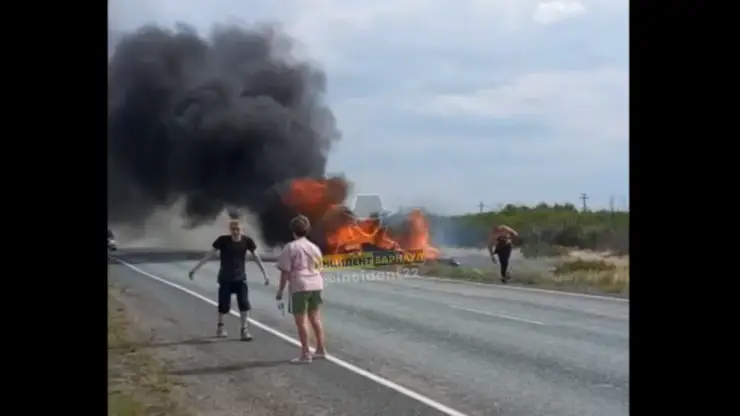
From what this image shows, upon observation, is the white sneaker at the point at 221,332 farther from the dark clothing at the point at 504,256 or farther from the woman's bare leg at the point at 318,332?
the dark clothing at the point at 504,256

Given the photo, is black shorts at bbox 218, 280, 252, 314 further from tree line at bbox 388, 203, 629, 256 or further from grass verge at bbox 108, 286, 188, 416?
tree line at bbox 388, 203, 629, 256

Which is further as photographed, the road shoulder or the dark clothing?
the dark clothing

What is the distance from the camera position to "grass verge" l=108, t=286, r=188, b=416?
61.7 inches

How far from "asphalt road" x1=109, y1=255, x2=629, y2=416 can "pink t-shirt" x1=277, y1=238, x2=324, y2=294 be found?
1.3 inches

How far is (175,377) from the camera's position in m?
1.61

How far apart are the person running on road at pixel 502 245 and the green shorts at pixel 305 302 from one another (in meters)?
0.41

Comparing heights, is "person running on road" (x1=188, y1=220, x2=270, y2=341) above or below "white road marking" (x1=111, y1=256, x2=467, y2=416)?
above

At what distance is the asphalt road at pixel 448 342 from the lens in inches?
64.8

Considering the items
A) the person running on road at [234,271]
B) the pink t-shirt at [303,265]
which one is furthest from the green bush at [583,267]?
the person running on road at [234,271]

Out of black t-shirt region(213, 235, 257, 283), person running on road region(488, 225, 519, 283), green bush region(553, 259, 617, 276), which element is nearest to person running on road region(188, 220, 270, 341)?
black t-shirt region(213, 235, 257, 283)

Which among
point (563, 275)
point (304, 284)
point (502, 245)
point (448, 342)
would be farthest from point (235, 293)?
point (563, 275)

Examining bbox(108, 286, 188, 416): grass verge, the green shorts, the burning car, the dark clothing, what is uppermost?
the burning car
